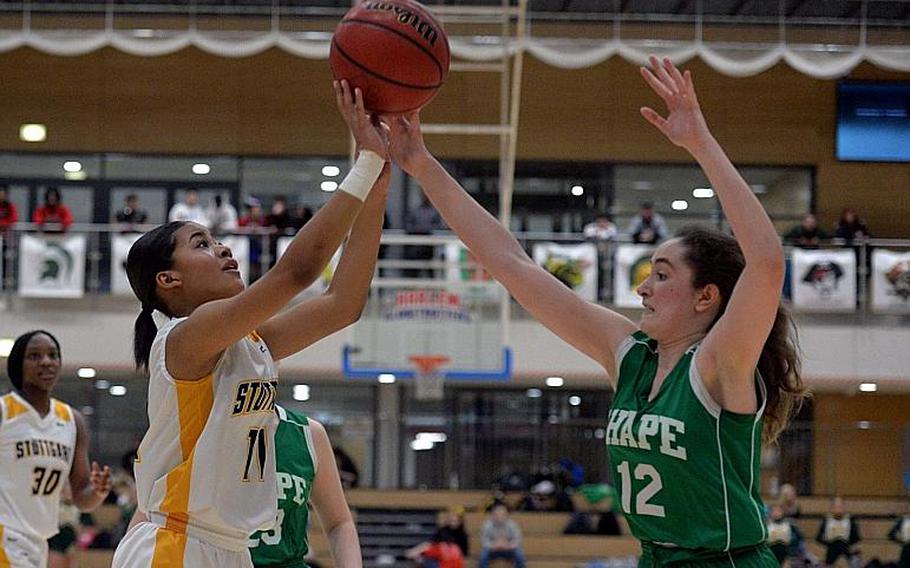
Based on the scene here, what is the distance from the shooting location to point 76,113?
69.4 feet

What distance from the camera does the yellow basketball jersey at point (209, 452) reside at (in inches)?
137

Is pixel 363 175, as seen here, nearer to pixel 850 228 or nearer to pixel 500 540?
pixel 500 540

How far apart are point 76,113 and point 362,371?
8.89 metres

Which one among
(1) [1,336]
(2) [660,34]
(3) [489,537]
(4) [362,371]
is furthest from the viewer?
(2) [660,34]

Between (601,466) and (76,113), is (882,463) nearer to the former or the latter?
(601,466)

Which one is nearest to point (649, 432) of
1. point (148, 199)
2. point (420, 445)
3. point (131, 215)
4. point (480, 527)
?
point (480, 527)

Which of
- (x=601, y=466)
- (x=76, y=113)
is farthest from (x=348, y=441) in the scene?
(x=76, y=113)

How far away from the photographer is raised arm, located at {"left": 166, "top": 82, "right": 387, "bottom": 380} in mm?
3260

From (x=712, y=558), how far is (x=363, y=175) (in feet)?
4.02

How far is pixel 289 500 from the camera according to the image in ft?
14.7

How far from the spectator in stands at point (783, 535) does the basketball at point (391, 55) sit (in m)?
11.8

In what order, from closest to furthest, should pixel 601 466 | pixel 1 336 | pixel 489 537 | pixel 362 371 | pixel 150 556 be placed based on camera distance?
pixel 150 556 < pixel 362 371 < pixel 489 537 < pixel 1 336 < pixel 601 466

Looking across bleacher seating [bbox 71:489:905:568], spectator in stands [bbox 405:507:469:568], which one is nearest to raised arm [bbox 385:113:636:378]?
spectator in stands [bbox 405:507:469:568]

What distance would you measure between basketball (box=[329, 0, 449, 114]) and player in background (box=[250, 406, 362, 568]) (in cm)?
109
